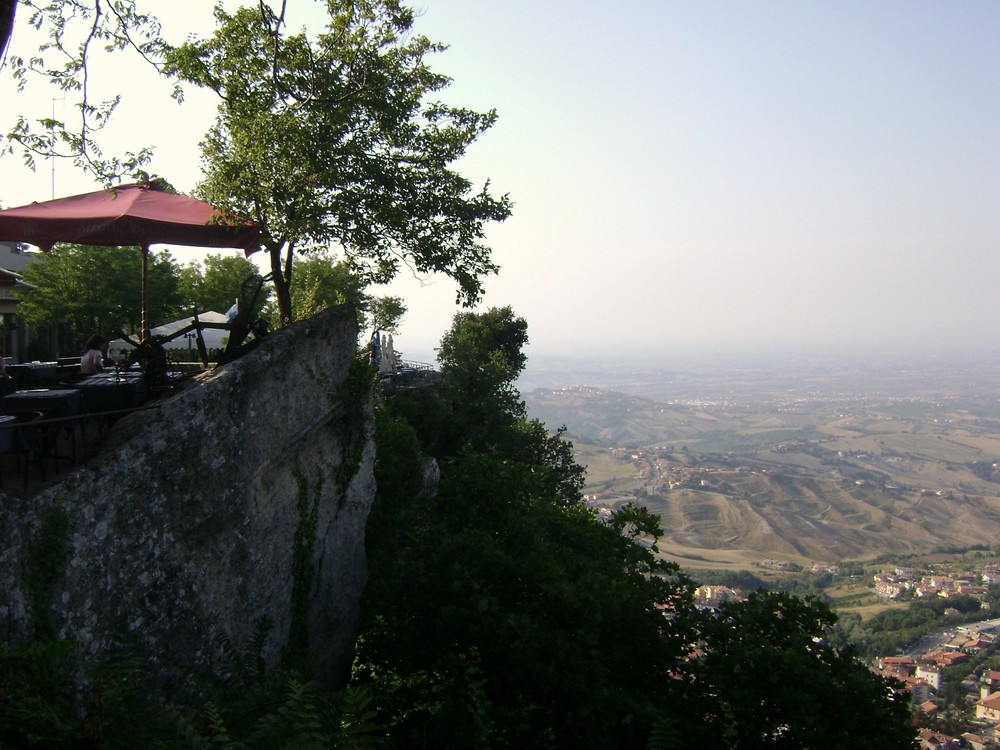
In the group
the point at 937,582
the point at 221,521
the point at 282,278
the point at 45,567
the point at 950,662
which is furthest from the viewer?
the point at 937,582

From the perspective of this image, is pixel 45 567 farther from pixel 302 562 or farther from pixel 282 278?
pixel 282 278

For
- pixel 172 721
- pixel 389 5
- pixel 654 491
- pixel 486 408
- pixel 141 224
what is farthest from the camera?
pixel 654 491

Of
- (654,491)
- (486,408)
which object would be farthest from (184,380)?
(654,491)

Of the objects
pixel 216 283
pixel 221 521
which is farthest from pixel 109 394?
pixel 216 283

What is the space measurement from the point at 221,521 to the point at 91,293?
20710 mm

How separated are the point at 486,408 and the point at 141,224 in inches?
655

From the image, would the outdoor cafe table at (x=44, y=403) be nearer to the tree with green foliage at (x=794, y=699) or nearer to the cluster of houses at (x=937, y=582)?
the tree with green foliage at (x=794, y=699)

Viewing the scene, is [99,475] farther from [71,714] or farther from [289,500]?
[289,500]

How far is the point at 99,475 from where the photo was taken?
7.52m

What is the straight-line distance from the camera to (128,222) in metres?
9.98

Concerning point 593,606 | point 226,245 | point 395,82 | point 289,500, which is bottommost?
point 593,606

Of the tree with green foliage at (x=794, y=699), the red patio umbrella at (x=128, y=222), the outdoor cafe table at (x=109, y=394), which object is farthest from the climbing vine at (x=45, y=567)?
the tree with green foliage at (x=794, y=699)

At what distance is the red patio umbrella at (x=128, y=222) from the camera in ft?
32.2

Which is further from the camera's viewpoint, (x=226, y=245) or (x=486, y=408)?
(x=486, y=408)
